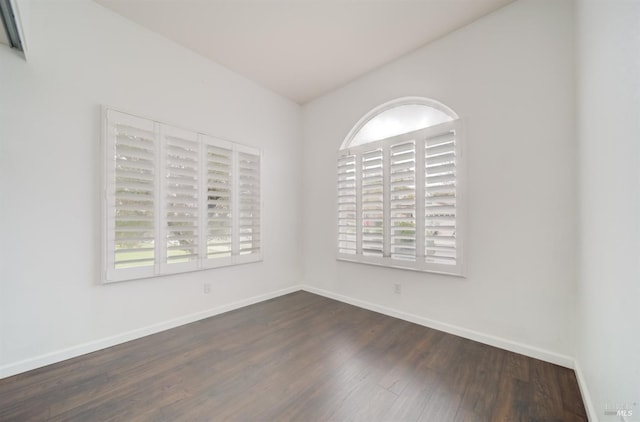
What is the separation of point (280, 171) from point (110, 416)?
3055 mm

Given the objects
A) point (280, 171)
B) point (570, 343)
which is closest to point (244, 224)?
point (280, 171)

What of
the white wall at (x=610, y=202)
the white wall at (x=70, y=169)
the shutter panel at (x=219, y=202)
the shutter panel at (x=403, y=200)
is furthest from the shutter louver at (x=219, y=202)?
the white wall at (x=610, y=202)

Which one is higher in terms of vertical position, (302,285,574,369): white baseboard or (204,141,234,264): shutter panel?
(204,141,234,264): shutter panel

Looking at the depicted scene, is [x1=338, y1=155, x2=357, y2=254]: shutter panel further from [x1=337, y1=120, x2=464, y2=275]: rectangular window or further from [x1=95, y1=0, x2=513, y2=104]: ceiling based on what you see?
[x1=95, y1=0, x2=513, y2=104]: ceiling

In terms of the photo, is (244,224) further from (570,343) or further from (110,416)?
(570,343)

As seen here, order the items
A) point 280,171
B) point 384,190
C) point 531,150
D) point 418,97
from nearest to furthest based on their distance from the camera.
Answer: point 531,150 < point 418,97 < point 384,190 < point 280,171

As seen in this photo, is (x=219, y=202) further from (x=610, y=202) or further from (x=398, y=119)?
(x=610, y=202)

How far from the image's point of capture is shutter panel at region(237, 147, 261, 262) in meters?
3.23

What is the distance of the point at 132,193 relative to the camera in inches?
91.5

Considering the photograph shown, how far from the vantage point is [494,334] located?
2.22 meters

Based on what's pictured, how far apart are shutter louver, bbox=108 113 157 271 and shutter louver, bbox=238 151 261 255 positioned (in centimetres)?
100

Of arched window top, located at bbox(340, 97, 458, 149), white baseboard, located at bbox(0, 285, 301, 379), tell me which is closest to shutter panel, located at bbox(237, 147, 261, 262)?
white baseboard, located at bbox(0, 285, 301, 379)

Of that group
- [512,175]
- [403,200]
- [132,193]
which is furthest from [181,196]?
[512,175]

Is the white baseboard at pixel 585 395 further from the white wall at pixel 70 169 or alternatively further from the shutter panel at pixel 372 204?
the white wall at pixel 70 169
